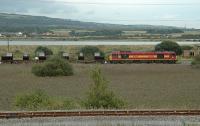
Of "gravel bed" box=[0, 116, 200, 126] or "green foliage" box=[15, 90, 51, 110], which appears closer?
"gravel bed" box=[0, 116, 200, 126]

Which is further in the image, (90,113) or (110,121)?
(90,113)

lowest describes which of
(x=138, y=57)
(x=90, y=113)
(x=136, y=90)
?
(x=136, y=90)

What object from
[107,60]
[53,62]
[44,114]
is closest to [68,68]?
[53,62]

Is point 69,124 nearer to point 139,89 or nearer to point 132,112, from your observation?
point 132,112

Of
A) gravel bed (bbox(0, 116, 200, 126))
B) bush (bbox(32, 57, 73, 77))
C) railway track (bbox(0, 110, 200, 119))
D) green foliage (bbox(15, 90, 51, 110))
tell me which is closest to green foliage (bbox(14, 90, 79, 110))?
green foliage (bbox(15, 90, 51, 110))

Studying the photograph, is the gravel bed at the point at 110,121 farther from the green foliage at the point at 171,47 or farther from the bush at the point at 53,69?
the green foliage at the point at 171,47

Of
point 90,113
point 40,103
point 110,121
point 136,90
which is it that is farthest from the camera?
point 136,90

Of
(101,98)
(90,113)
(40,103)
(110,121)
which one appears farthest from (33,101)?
(110,121)

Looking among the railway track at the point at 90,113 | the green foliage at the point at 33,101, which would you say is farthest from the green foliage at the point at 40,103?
the railway track at the point at 90,113

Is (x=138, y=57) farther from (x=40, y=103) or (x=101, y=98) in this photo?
(x=101, y=98)

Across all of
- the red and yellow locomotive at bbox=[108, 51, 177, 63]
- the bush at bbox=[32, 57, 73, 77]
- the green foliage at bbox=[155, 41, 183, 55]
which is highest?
the green foliage at bbox=[155, 41, 183, 55]

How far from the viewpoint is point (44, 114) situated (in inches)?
725

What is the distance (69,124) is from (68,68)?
1685 inches

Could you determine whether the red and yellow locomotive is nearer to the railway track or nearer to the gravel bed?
the railway track
